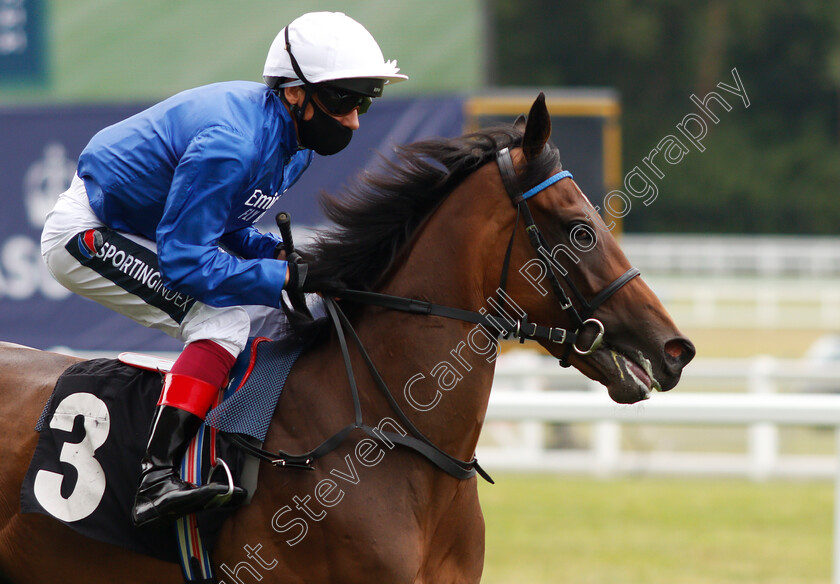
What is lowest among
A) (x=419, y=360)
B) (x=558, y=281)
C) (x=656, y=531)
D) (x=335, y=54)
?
(x=656, y=531)

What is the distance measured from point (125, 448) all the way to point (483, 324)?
105cm

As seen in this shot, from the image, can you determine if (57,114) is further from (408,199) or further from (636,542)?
(408,199)

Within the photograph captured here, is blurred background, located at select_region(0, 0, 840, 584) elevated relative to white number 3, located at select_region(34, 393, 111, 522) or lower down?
lower down

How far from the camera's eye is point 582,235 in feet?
9.25

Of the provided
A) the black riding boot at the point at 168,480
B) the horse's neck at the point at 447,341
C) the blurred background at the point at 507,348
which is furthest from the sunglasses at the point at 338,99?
the blurred background at the point at 507,348

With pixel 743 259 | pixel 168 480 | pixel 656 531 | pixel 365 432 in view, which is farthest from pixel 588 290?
pixel 743 259

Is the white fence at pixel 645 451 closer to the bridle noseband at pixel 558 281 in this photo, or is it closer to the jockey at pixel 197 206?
the bridle noseband at pixel 558 281

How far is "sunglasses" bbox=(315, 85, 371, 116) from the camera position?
2.93 metres

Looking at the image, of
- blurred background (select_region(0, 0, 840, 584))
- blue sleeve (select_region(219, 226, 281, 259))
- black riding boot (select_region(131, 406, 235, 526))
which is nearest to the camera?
black riding boot (select_region(131, 406, 235, 526))

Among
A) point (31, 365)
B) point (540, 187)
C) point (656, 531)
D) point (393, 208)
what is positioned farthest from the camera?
point (656, 531)

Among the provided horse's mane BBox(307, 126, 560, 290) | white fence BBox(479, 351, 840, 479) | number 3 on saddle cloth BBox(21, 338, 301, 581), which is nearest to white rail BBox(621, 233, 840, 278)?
white fence BBox(479, 351, 840, 479)

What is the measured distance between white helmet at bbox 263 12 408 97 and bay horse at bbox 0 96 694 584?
253 mm

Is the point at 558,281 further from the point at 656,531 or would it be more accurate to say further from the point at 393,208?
the point at 656,531

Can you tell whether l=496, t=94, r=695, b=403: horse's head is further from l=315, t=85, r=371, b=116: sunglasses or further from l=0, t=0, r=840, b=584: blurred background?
l=0, t=0, r=840, b=584: blurred background
